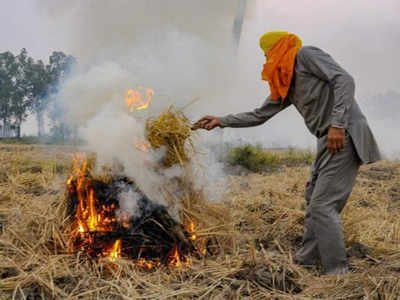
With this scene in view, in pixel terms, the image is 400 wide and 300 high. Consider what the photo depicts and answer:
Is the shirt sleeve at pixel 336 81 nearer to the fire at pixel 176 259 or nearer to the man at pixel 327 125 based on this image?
the man at pixel 327 125

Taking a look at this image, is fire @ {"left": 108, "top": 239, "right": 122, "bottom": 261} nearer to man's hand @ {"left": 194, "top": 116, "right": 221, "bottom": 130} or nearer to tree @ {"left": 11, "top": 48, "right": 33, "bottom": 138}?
man's hand @ {"left": 194, "top": 116, "right": 221, "bottom": 130}

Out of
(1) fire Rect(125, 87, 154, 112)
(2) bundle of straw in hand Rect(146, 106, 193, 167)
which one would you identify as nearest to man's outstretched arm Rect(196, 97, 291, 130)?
(2) bundle of straw in hand Rect(146, 106, 193, 167)

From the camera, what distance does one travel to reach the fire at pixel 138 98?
11.5ft

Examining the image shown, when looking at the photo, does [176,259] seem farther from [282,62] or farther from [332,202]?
[282,62]

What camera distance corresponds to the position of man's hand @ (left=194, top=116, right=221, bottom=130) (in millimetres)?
3543

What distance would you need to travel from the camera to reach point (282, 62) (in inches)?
133

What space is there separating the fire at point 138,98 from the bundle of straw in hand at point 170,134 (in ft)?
0.55

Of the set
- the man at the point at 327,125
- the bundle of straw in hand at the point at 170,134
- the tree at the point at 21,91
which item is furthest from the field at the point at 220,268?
the tree at the point at 21,91

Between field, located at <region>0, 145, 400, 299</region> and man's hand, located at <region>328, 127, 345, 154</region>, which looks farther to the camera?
man's hand, located at <region>328, 127, 345, 154</region>

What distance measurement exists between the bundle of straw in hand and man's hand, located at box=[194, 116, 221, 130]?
4.4 inches

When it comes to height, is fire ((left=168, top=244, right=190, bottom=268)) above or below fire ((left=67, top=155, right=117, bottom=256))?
below

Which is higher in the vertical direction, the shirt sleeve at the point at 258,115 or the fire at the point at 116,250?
the shirt sleeve at the point at 258,115

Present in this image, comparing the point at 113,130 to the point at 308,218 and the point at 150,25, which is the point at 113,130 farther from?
the point at 150,25

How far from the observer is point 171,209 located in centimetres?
338
